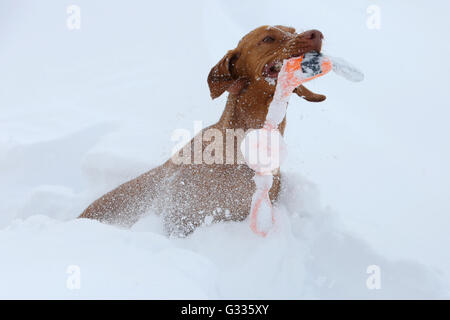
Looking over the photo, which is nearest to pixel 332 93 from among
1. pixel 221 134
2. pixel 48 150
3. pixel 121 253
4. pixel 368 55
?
pixel 368 55

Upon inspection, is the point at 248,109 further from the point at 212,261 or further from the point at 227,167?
the point at 212,261

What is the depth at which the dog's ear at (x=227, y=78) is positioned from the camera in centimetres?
168

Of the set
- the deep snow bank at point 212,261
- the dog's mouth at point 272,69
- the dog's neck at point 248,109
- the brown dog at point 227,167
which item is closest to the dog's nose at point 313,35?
the brown dog at point 227,167

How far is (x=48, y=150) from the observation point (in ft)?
10.2

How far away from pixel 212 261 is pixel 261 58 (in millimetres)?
802

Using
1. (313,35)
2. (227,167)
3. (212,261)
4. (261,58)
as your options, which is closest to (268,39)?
(261,58)

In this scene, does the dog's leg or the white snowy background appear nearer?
the white snowy background

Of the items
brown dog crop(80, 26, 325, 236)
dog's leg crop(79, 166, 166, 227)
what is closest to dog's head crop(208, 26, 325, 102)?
brown dog crop(80, 26, 325, 236)

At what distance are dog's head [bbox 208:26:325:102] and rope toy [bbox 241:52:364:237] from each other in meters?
0.04

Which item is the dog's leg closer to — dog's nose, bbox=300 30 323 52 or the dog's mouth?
the dog's mouth

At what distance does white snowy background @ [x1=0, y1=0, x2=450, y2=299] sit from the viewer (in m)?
1.38

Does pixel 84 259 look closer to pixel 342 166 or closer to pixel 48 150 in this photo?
pixel 342 166

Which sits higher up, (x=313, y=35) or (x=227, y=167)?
(x=313, y=35)

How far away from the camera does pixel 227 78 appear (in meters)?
1.70
